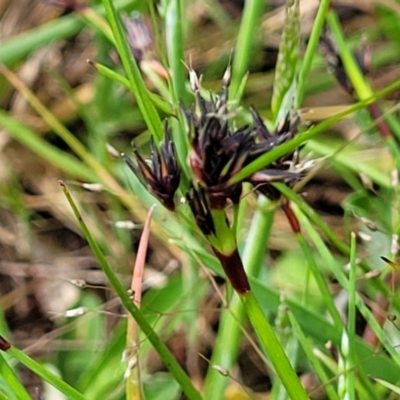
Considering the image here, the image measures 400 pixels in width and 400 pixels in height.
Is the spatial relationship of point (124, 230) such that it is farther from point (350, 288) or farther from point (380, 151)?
point (350, 288)

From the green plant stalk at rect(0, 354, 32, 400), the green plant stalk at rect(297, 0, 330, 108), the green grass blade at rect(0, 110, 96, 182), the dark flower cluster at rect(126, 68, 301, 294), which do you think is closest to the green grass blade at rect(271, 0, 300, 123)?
the green plant stalk at rect(297, 0, 330, 108)

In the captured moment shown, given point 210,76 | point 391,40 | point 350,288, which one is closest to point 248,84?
point 210,76

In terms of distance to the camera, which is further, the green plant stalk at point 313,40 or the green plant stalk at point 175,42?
the green plant stalk at point 175,42

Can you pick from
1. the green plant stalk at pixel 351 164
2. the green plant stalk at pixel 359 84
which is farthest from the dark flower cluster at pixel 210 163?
the green plant stalk at pixel 351 164

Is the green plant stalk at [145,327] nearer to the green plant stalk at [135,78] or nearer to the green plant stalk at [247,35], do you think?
the green plant stalk at [135,78]

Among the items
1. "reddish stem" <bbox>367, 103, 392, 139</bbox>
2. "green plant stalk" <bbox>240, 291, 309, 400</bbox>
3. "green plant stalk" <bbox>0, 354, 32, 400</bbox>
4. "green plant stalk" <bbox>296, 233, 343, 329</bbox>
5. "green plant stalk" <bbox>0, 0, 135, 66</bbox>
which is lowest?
"green plant stalk" <bbox>296, 233, 343, 329</bbox>

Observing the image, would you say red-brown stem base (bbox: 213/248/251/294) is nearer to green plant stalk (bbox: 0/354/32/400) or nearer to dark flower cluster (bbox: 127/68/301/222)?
dark flower cluster (bbox: 127/68/301/222)

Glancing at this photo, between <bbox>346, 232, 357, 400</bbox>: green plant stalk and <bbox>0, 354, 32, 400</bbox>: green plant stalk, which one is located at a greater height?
<bbox>0, 354, 32, 400</bbox>: green plant stalk
